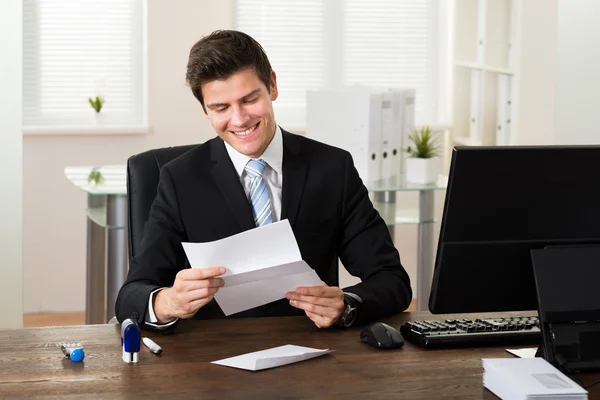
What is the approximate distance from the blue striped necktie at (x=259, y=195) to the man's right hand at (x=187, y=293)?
35 centimetres

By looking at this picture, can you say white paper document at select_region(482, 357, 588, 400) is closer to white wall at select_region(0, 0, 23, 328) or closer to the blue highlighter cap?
the blue highlighter cap

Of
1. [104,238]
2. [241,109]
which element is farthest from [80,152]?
[241,109]

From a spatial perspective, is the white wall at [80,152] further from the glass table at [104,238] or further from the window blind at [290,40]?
the glass table at [104,238]

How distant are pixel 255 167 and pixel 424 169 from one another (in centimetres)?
166

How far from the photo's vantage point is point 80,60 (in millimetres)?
5051

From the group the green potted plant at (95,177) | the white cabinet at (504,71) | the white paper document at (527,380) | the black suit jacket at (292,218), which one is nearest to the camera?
the white paper document at (527,380)

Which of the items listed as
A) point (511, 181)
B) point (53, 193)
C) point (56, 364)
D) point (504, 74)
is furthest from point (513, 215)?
point (53, 193)

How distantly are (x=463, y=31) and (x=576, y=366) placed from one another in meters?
3.82

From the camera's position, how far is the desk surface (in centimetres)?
163

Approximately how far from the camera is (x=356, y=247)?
7.61 ft

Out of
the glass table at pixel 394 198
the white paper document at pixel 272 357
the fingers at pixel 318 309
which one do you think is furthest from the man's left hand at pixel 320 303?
the glass table at pixel 394 198

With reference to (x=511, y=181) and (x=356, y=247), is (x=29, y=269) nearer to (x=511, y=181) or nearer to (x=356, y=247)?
(x=356, y=247)

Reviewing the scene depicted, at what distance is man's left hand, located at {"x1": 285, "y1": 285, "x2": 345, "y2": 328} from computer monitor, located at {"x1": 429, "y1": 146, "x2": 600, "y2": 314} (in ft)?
0.81

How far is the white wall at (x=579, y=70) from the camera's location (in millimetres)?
3445
